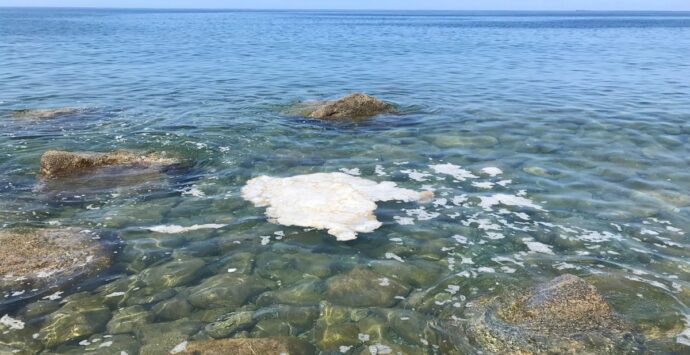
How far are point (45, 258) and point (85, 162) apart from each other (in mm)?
5112

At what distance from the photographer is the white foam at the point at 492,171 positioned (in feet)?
41.9

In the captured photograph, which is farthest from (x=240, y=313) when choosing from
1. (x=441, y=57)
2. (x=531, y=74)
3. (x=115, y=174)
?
(x=441, y=57)

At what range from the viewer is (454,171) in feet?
42.6

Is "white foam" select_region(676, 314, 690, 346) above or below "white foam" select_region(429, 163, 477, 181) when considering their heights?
below

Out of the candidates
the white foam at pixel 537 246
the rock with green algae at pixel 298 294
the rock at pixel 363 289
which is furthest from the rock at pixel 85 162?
the white foam at pixel 537 246

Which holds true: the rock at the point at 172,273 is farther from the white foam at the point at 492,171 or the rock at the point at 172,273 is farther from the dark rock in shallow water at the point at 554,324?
the white foam at the point at 492,171

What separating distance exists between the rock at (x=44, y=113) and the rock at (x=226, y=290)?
14.3 meters

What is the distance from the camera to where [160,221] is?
10.1 metres

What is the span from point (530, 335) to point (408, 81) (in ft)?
77.4

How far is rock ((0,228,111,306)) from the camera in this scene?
769 centimetres

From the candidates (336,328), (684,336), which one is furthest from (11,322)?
(684,336)

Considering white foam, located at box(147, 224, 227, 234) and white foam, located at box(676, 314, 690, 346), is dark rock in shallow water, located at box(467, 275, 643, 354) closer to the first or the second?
white foam, located at box(676, 314, 690, 346)

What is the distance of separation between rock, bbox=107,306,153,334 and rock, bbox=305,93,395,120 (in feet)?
40.5

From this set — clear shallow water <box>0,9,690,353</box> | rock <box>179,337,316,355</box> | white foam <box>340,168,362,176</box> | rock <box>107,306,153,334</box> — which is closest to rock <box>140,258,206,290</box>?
clear shallow water <box>0,9,690,353</box>
